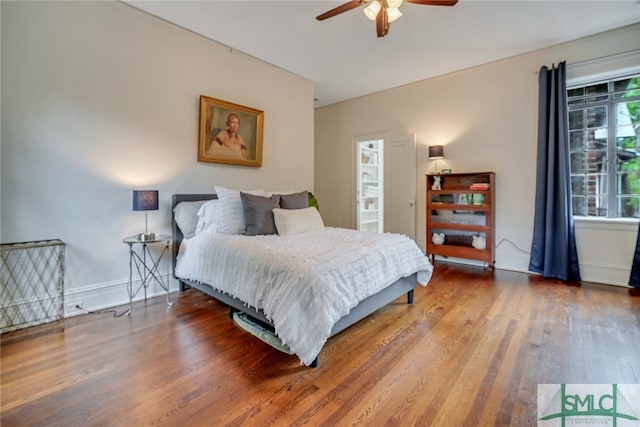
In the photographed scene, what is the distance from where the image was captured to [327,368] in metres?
1.82

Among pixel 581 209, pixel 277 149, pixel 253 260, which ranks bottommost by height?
pixel 253 260

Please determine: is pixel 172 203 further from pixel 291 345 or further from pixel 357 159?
pixel 357 159

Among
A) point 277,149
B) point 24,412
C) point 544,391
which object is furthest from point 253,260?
point 277,149

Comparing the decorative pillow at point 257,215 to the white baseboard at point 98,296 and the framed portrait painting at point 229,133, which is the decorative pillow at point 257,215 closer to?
the framed portrait painting at point 229,133

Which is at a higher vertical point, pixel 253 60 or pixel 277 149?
pixel 253 60

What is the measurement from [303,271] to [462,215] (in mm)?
3381

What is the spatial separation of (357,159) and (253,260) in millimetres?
4048

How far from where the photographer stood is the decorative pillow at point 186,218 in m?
3.10

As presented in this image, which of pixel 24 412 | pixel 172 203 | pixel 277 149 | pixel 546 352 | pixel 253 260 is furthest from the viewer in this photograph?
pixel 277 149

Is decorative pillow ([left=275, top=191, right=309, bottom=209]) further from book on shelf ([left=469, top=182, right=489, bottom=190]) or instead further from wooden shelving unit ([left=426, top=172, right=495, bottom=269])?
book on shelf ([left=469, top=182, right=489, bottom=190])

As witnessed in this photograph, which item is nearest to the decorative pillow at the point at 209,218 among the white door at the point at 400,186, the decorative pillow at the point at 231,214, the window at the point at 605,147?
the decorative pillow at the point at 231,214

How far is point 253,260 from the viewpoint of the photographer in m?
2.20

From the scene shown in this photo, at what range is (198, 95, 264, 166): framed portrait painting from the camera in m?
3.47

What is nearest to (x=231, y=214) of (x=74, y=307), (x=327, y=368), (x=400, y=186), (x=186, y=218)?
(x=186, y=218)
